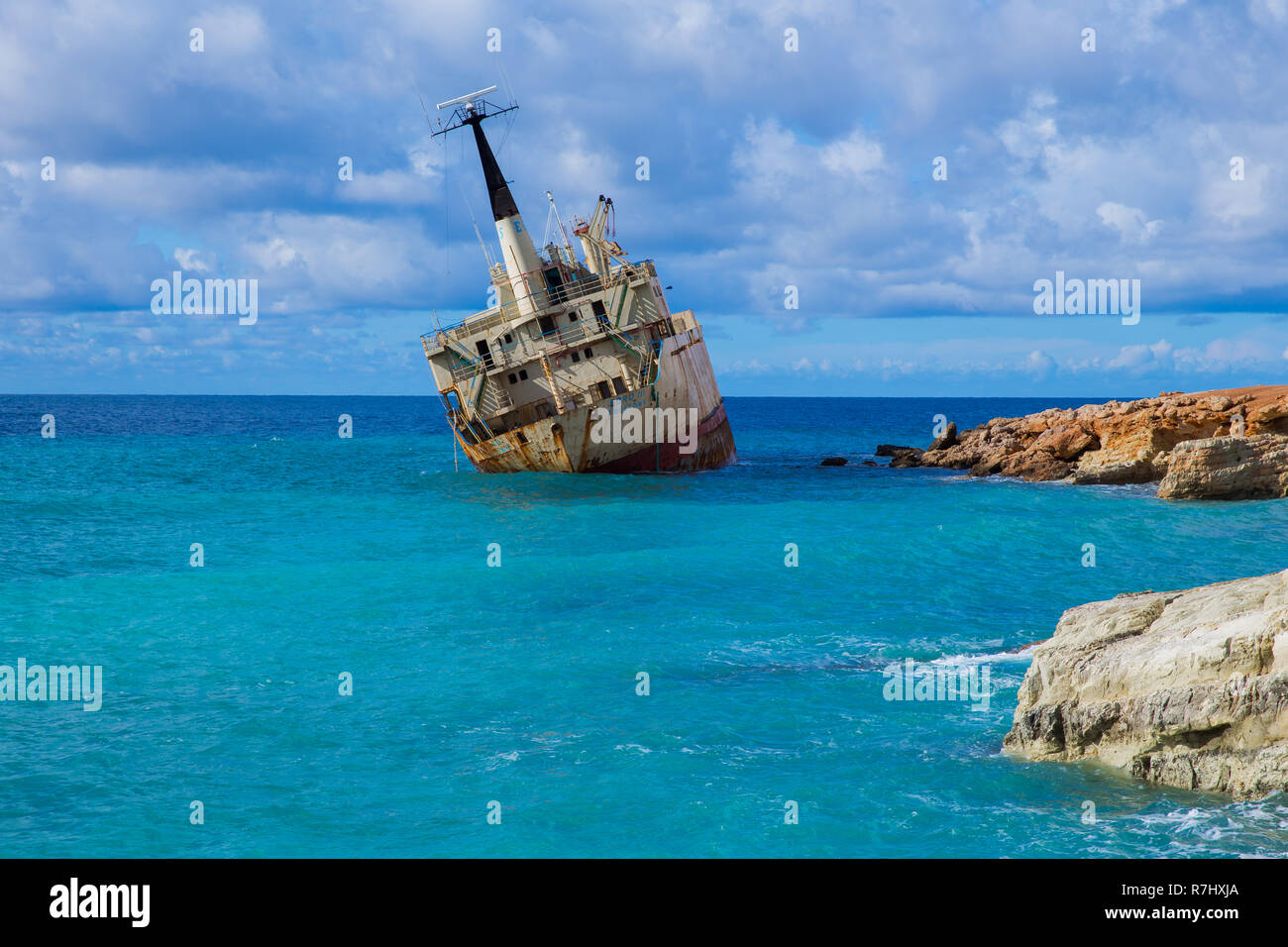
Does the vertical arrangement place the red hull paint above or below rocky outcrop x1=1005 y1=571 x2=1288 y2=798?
above

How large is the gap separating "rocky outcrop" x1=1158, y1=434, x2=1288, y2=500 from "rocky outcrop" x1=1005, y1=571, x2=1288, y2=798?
67.1 ft

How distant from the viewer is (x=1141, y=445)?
32.9 m

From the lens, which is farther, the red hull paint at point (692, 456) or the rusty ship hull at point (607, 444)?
the red hull paint at point (692, 456)

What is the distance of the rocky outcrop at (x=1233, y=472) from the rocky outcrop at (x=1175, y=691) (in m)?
20.5

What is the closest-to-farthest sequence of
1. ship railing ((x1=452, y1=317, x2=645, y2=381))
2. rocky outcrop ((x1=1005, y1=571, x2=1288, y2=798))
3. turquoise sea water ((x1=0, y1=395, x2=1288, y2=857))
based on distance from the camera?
rocky outcrop ((x1=1005, y1=571, x2=1288, y2=798)) → turquoise sea water ((x1=0, y1=395, x2=1288, y2=857)) → ship railing ((x1=452, y1=317, x2=645, y2=381))

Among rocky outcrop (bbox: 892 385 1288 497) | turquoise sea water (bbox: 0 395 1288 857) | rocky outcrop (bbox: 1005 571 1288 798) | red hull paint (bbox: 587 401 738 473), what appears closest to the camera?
rocky outcrop (bbox: 1005 571 1288 798)

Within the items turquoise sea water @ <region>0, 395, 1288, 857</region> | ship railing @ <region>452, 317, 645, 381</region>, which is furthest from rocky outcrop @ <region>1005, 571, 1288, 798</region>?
ship railing @ <region>452, 317, 645, 381</region>

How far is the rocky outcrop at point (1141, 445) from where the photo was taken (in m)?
27.8

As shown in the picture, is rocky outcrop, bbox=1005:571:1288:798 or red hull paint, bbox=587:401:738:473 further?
red hull paint, bbox=587:401:738:473

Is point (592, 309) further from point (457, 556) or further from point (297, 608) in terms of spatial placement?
point (297, 608)

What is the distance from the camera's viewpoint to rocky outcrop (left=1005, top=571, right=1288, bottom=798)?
7.97 meters

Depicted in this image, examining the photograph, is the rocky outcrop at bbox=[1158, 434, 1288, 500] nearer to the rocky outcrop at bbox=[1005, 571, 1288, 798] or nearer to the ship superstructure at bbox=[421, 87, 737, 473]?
the ship superstructure at bbox=[421, 87, 737, 473]

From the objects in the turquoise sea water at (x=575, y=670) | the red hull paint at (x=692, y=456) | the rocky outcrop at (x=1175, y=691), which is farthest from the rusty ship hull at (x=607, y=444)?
the rocky outcrop at (x=1175, y=691)

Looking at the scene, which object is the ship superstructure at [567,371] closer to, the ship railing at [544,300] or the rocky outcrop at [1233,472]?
the ship railing at [544,300]
